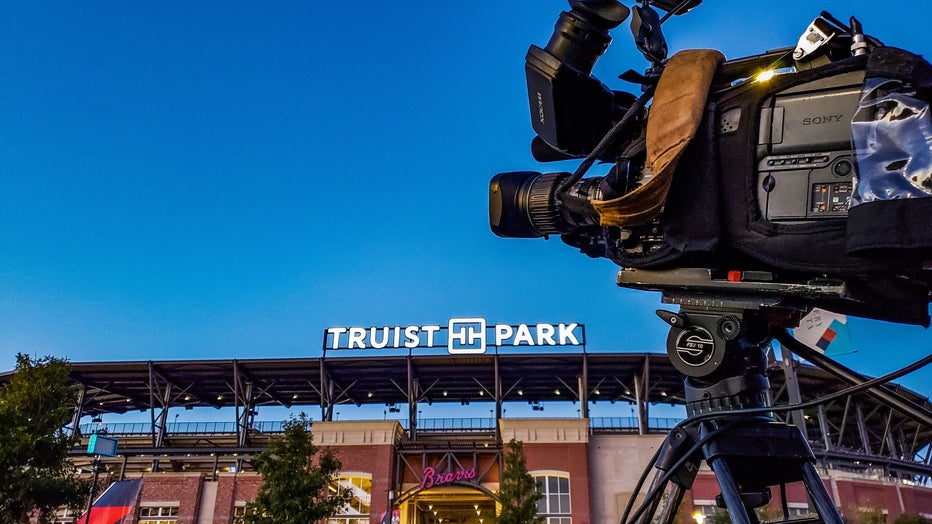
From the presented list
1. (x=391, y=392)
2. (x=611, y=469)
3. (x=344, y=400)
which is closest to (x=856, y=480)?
(x=611, y=469)

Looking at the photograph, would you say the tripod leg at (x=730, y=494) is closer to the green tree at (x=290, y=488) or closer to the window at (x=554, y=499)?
the green tree at (x=290, y=488)

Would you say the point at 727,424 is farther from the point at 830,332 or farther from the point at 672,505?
the point at 830,332

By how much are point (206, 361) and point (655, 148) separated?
3392 cm

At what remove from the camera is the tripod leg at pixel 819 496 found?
176 centimetres

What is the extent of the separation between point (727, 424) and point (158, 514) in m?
35.7

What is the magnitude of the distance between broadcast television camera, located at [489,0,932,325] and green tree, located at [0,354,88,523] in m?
19.4

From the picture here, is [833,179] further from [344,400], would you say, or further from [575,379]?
[344,400]

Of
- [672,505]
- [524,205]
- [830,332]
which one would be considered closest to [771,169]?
[524,205]

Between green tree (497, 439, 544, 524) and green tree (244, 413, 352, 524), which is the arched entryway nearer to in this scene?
green tree (497, 439, 544, 524)

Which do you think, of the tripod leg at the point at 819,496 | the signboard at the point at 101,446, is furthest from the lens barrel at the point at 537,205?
the signboard at the point at 101,446

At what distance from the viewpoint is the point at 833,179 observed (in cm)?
173

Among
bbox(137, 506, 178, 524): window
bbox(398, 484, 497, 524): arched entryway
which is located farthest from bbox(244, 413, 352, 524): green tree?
bbox(137, 506, 178, 524): window

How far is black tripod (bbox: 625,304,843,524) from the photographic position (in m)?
1.99

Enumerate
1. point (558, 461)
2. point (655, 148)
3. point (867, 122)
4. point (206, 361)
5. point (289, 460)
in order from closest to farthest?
point (867, 122)
point (655, 148)
point (289, 460)
point (558, 461)
point (206, 361)
